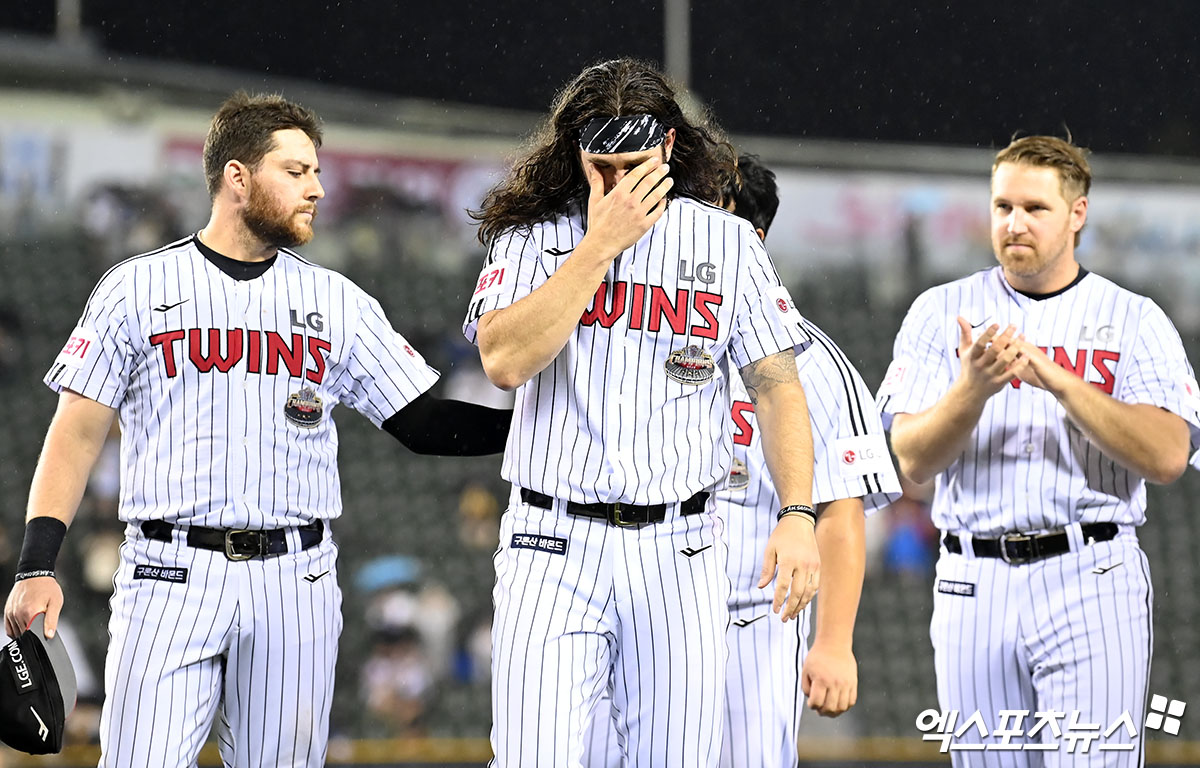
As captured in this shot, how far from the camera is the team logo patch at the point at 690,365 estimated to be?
2.62m

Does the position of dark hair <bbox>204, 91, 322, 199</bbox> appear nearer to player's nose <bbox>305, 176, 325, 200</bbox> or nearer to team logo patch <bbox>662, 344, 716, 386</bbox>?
player's nose <bbox>305, 176, 325, 200</bbox>

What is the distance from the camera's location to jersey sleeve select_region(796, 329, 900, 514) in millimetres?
3137

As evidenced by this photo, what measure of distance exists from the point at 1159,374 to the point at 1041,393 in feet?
1.09

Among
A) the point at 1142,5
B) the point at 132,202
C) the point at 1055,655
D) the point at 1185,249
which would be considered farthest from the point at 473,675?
the point at 1142,5

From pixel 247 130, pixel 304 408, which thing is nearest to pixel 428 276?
pixel 247 130

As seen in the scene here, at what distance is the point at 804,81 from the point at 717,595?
12118mm

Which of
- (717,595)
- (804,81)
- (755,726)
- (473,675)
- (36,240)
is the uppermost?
(804,81)

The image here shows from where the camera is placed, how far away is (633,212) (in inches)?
97.0

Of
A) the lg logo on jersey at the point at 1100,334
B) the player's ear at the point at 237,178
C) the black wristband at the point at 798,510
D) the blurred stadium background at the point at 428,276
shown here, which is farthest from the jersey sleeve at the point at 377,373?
the blurred stadium background at the point at 428,276

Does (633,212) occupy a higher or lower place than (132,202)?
lower

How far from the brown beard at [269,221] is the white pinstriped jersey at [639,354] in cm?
84

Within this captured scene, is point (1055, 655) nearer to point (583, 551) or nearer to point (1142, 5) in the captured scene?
point (583, 551)

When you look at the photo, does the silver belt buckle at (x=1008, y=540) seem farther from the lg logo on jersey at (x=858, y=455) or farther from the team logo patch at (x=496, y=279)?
the team logo patch at (x=496, y=279)

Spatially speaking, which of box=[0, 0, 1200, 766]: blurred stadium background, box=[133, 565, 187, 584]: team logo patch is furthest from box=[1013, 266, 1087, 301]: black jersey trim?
box=[0, 0, 1200, 766]: blurred stadium background
